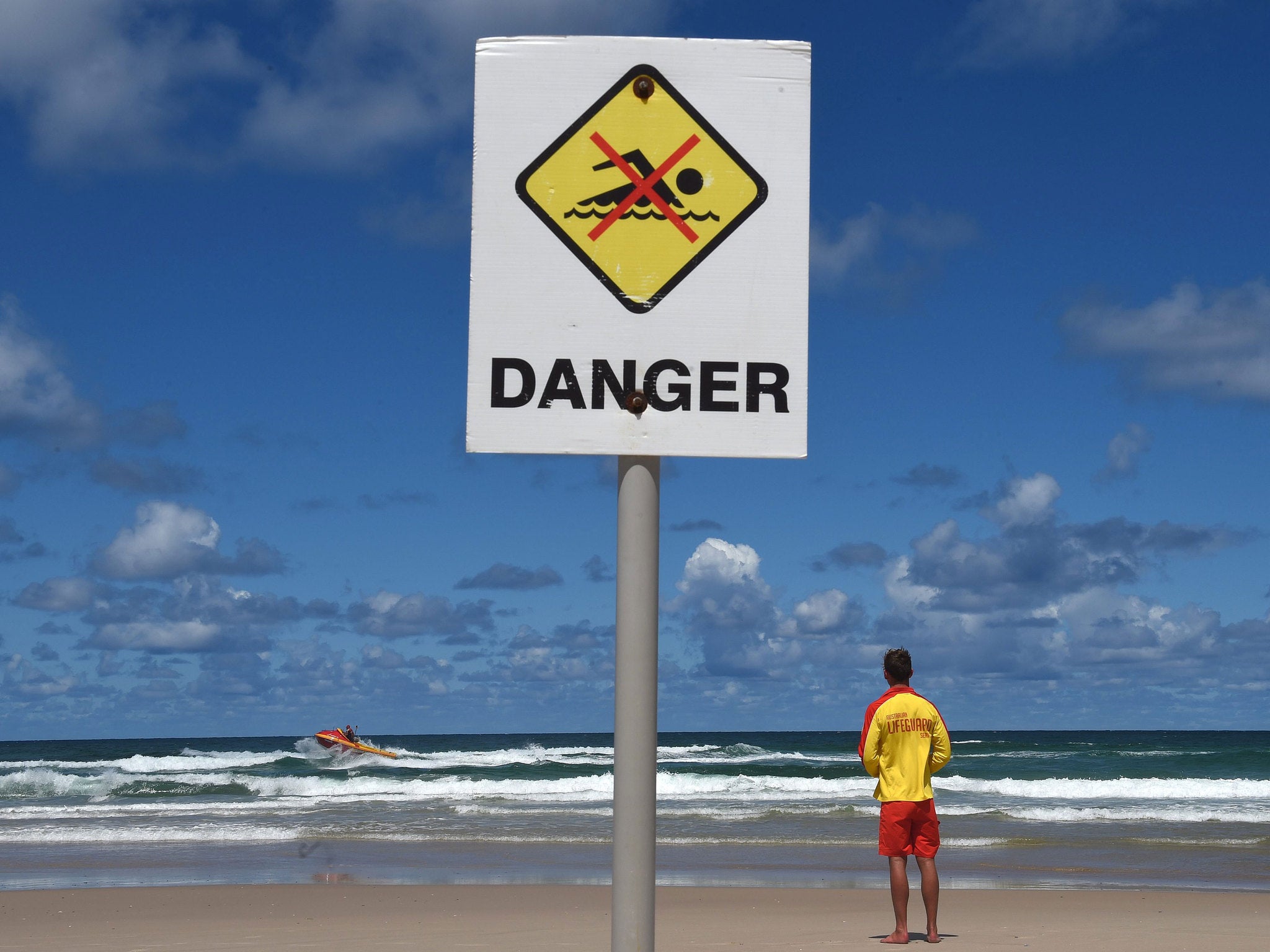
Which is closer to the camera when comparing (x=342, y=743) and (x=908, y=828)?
(x=908, y=828)

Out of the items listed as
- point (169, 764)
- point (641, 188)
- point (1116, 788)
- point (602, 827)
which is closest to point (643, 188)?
point (641, 188)

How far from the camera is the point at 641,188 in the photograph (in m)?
1.89

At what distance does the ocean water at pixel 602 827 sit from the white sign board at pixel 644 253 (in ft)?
37.7

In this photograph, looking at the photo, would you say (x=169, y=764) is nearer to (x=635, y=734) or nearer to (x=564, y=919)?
(x=564, y=919)

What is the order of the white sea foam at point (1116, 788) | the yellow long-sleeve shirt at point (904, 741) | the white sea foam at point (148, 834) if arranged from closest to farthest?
the yellow long-sleeve shirt at point (904, 741) < the white sea foam at point (148, 834) < the white sea foam at point (1116, 788)

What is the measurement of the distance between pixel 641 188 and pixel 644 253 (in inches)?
4.2

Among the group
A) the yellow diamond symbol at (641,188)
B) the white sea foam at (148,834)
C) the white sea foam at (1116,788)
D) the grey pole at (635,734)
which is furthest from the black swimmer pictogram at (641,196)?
the white sea foam at (1116,788)

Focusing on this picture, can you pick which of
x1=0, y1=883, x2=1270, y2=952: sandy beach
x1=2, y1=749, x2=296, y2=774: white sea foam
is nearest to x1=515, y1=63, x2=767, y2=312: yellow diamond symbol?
x1=0, y1=883, x2=1270, y2=952: sandy beach

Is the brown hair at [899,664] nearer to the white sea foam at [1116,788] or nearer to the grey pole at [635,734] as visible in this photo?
the grey pole at [635,734]

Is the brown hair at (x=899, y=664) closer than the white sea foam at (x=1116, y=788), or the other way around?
the brown hair at (x=899, y=664)

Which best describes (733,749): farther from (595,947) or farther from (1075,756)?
(595,947)

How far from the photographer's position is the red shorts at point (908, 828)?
7.21 meters

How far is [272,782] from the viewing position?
101 ft

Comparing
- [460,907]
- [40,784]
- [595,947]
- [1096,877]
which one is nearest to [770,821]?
[1096,877]
